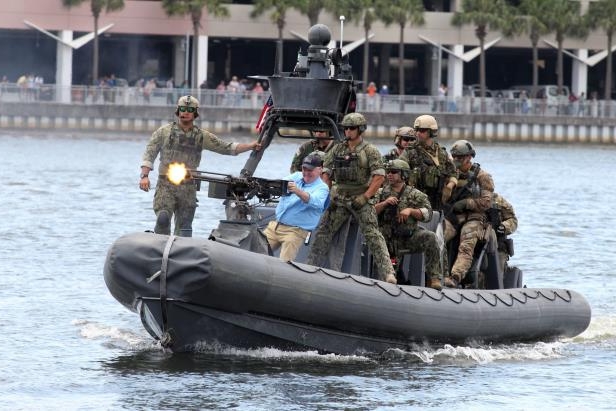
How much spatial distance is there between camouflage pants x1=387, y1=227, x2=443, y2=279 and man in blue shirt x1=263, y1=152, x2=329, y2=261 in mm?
882

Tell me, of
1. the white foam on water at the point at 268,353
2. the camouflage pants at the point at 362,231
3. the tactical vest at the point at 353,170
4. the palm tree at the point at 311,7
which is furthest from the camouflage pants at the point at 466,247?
the palm tree at the point at 311,7

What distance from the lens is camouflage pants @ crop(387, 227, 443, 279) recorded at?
15227 mm

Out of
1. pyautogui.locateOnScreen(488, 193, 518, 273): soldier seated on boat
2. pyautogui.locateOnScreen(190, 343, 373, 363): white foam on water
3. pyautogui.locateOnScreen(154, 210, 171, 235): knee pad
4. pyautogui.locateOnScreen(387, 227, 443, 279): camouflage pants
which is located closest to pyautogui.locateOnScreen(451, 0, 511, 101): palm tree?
pyautogui.locateOnScreen(488, 193, 518, 273): soldier seated on boat

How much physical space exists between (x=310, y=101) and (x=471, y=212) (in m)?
1.92

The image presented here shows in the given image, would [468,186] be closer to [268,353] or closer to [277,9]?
[268,353]

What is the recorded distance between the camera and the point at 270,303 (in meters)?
13.9

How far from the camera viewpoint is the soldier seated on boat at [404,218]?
49.3 ft

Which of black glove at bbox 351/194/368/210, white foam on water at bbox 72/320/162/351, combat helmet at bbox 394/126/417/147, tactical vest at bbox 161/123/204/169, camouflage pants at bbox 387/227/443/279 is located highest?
combat helmet at bbox 394/126/417/147

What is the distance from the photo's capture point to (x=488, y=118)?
6188cm

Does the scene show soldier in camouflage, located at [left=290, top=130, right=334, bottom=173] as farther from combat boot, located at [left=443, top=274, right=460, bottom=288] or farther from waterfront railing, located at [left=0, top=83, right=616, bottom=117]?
waterfront railing, located at [left=0, top=83, right=616, bottom=117]

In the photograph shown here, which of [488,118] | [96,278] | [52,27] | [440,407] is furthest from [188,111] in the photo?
[52,27]

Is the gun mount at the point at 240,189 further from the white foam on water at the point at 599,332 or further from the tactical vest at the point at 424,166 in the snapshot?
the white foam on water at the point at 599,332

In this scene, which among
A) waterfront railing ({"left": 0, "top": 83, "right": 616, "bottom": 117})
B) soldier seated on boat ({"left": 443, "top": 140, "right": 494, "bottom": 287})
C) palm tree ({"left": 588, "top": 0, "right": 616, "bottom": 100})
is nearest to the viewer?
soldier seated on boat ({"left": 443, "top": 140, "right": 494, "bottom": 287})

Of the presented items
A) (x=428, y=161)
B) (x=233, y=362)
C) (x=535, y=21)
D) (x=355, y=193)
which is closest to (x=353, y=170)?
(x=355, y=193)
